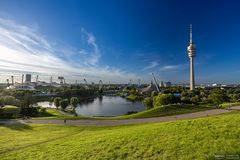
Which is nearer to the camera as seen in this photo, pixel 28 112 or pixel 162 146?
pixel 162 146

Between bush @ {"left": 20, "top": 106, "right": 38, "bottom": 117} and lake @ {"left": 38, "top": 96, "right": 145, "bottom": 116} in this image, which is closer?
bush @ {"left": 20, "top": 106, "right": 38, "bottom": 117}

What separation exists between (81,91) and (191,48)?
7756 centimetres

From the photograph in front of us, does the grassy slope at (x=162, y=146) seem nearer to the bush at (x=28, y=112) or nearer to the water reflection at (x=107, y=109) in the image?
the bush at (x=28, y=112)

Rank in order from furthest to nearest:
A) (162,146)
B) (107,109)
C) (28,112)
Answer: (107,109) < (28,112) < (162,146)

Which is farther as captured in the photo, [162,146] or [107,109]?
[107,109]

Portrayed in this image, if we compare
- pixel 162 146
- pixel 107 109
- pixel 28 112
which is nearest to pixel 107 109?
pixel 107 109

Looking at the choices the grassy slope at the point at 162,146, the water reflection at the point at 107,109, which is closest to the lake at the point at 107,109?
the water reflection at the point at 107,109

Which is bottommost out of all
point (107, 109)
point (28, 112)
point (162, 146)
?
point (107, 109)

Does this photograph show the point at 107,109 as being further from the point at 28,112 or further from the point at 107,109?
the point at 28,112

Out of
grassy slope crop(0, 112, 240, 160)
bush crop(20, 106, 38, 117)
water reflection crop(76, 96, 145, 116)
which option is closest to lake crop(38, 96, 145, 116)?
water reflection crop(76, 96, 145, 116)

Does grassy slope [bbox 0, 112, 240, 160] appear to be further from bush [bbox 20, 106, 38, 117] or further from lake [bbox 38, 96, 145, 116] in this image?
lake [bbox 38, 96, 145, 116]

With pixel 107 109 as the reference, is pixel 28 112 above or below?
above

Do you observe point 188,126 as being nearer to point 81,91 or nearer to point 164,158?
point 164,158

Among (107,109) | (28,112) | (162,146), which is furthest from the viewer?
(107,109)
